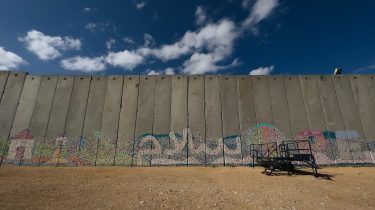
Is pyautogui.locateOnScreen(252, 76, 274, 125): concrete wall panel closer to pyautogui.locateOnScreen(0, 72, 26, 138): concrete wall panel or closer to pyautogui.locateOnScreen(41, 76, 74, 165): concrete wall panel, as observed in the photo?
pyautogui.locateOnScreen(41, 76, 74, 165): concrete wall panel

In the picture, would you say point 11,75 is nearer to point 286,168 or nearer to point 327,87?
point 286,168

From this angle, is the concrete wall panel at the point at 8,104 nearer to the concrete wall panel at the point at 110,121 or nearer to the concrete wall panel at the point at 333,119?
the concrete wall panel at the point at 110,121

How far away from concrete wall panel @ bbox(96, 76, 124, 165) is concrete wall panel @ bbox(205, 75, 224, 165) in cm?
554

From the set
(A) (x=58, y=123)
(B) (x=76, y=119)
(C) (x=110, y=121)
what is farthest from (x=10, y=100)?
(C) (x=110, y=121)

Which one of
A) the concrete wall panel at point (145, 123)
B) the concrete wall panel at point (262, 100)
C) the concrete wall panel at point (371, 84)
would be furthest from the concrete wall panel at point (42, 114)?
the concrete wall panel at point (371, 84)

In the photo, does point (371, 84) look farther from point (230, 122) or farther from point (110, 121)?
point (110, 121)

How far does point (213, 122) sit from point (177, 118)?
2.22m

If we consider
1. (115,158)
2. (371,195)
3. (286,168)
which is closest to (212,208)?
(371,195)

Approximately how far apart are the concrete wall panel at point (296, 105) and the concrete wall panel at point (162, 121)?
7.31 metres

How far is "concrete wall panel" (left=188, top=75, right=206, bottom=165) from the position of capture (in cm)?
1438

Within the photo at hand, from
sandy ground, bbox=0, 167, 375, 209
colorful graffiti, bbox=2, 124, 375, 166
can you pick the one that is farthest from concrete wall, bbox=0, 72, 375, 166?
sandy ground, bbox=0, 167, 375, 209

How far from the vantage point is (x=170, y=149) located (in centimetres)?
1452

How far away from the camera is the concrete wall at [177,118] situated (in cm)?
1445

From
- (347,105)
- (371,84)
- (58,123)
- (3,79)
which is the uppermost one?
(3,79)
